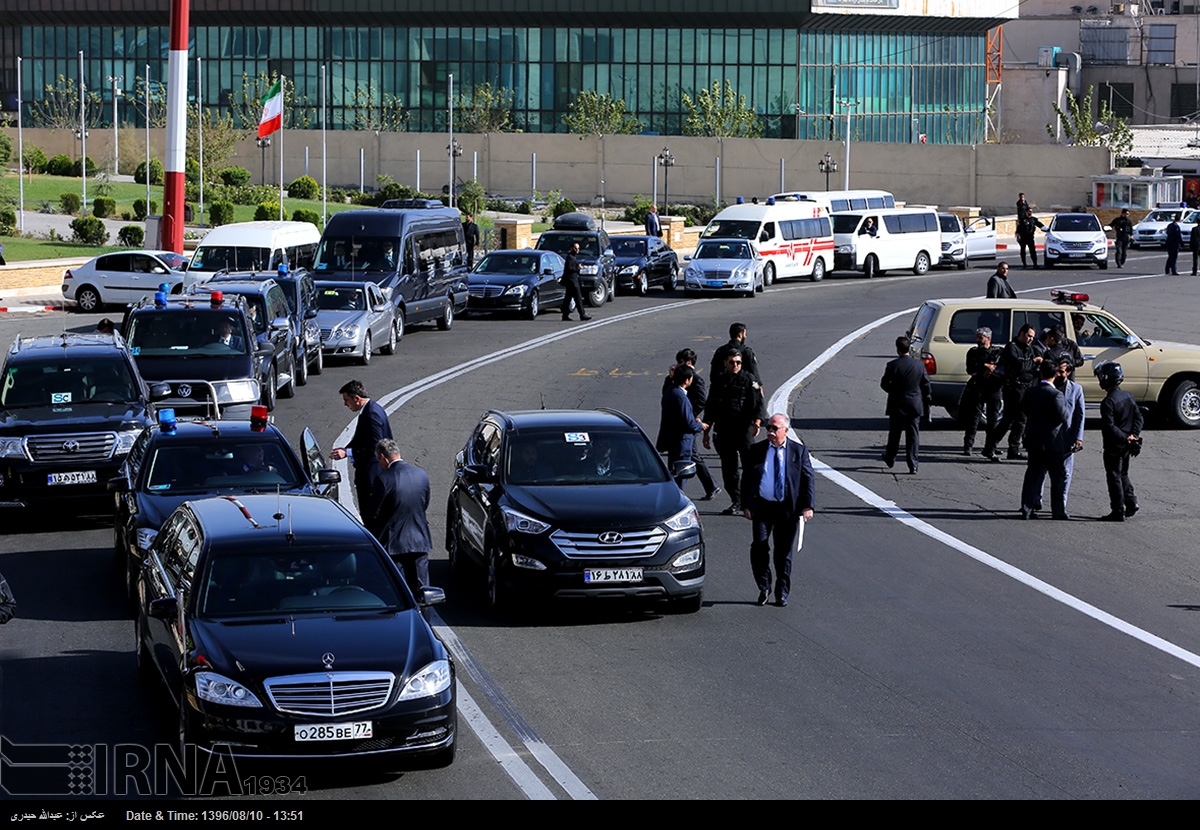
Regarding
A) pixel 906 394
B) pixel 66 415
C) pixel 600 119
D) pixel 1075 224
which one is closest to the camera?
pixel 66 415

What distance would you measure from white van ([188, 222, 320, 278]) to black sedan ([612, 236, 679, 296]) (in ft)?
42.2

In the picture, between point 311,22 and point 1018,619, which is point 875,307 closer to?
point 1018,619

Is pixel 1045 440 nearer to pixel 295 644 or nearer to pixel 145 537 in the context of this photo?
pixel 145 537

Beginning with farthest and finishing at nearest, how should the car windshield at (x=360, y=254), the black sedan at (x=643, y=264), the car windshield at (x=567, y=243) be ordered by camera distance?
1. the black sedan at (x=643, y=264)
2. the car windshield at (x=567, y=243)
3. the car windshield at (x=360, y=254)

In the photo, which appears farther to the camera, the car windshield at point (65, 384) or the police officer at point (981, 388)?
the police officer at point (981, 388)

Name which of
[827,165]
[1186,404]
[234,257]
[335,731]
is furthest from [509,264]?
[827,165]

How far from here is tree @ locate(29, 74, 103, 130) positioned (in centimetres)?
9531

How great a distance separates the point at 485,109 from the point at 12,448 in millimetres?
85159

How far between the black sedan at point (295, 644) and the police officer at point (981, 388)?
40.8 feet

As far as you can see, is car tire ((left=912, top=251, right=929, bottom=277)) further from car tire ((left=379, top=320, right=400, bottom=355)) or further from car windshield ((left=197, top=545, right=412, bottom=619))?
car windshield ((left=197, top=545, right=412, bottom=619))

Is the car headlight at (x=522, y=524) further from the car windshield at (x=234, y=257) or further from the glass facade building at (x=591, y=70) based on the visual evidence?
the glass facade building at (x=591, y=70)

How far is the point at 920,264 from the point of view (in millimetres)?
54375

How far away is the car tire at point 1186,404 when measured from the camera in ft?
80.0

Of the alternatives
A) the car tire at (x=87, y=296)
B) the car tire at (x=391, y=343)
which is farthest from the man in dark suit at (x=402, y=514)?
the car tire at (x=87, y=296)
